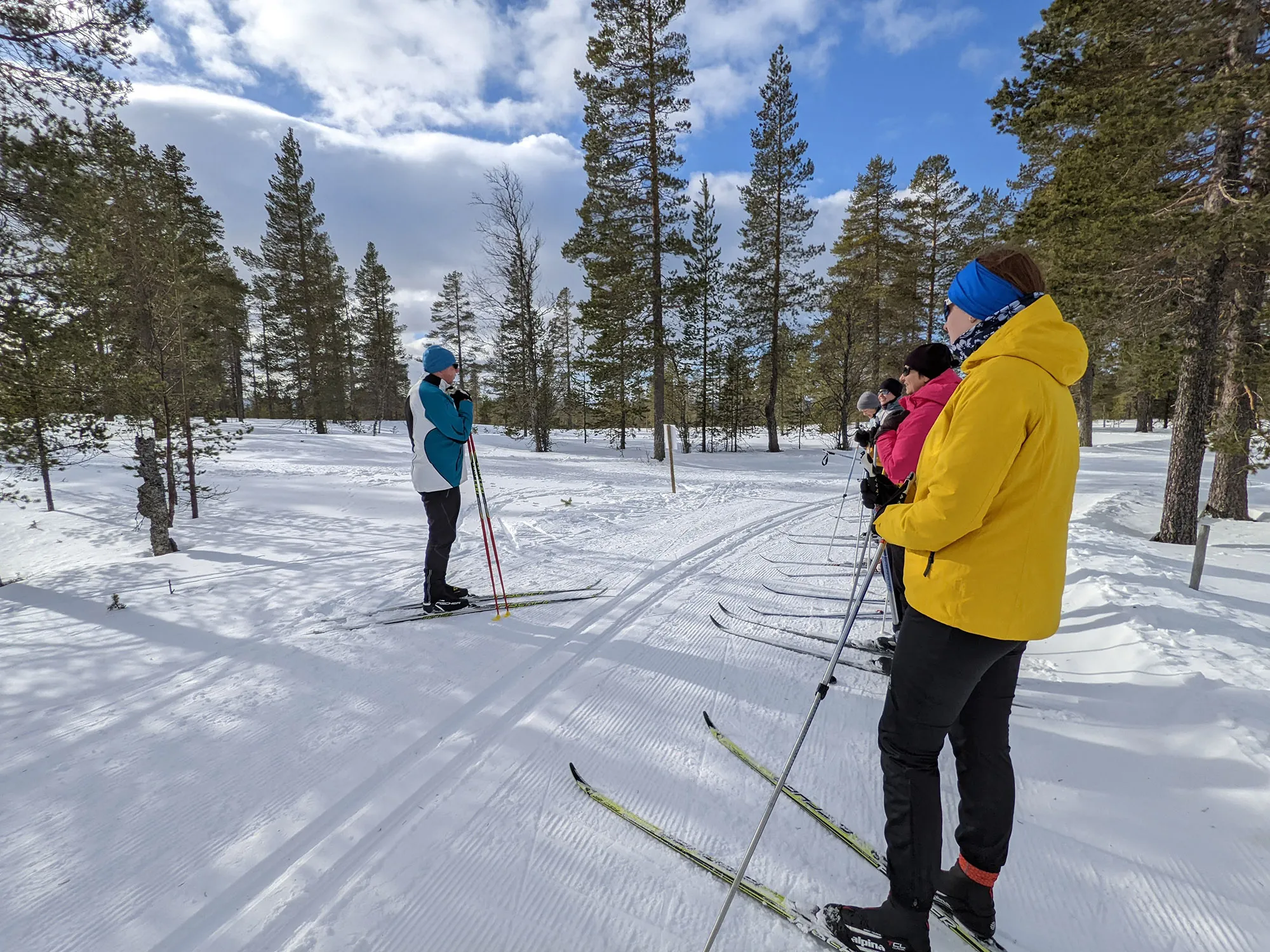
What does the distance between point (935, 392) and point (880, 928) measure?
2534 millimetres

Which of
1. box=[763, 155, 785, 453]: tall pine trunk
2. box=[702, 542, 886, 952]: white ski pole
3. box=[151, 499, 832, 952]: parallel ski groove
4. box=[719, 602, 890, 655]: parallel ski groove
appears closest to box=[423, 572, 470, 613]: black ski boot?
box=[151, 499, 832, 952]: parallel ski groove

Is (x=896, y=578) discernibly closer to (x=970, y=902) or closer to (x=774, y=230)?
(x=970, y=902)

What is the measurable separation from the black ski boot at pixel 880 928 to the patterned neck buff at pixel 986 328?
182 centimetres

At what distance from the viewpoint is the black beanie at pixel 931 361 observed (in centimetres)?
308

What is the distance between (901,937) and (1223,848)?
162 cm

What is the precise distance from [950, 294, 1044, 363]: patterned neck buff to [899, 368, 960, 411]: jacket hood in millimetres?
1308

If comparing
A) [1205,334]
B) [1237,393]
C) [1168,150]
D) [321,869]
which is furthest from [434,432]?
[1237,393]

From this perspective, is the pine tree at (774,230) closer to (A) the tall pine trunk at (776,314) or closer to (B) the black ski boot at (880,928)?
(A) the tall pine trunk at (776,314)

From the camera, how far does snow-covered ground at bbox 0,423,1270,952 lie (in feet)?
6.09

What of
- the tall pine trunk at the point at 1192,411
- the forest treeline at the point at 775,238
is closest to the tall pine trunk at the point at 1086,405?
the forest treeline at the point at 775,238

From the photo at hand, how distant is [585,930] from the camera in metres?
1.81

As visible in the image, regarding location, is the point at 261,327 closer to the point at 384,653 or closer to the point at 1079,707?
the point at 384,653

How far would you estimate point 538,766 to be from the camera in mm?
2584

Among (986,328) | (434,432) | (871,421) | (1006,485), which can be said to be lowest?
(1006,485)
